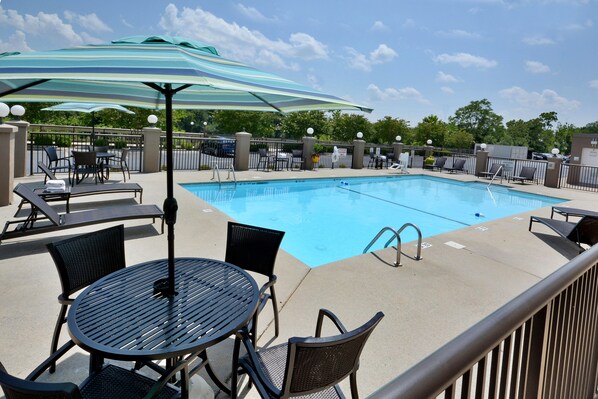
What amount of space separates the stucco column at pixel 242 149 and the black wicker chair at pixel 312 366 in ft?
41.4

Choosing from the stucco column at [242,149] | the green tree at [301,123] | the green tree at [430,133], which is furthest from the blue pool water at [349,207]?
the green tree at [430,133]

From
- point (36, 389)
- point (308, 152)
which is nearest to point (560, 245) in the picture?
point (36, 389)

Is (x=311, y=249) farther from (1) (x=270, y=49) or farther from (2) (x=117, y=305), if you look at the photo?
(1) (x=270, y=49)

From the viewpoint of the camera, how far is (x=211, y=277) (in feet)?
9.32

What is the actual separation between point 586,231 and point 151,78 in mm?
7257

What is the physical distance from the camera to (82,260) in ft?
9.54

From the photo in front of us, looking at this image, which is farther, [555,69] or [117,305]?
[555,69]

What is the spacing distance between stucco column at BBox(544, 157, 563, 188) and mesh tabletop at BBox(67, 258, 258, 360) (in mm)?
16687

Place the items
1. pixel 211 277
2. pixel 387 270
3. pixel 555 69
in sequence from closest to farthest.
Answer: pixel 211 277, pixel 387 270, pixel 555 69

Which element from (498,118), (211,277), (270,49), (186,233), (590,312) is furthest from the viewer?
(498,118)

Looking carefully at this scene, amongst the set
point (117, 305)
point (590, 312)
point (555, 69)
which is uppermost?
point (555, 69)

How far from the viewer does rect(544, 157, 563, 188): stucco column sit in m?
15.1

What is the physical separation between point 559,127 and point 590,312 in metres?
88.7

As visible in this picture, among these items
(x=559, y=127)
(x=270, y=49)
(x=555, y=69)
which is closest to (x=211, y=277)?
(x=270, y=49)
